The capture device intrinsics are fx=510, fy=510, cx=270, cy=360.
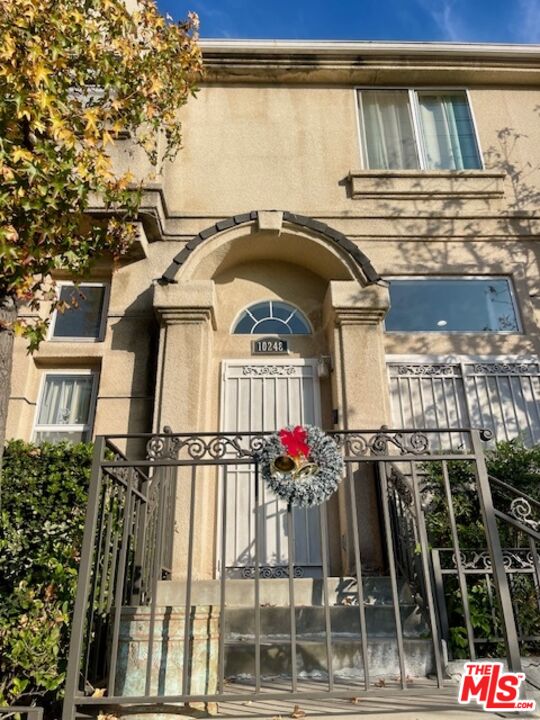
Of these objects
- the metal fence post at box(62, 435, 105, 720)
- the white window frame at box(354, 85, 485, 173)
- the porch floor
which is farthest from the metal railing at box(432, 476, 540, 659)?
the white window frame at box(354, 85, 485, 173)

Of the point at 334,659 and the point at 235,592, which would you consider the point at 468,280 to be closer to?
the point at 235,592

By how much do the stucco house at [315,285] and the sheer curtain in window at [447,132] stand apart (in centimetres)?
3

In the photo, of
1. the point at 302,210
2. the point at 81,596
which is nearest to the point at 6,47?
the point at 81,596

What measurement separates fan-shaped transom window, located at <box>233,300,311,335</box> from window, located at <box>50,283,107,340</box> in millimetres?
1793

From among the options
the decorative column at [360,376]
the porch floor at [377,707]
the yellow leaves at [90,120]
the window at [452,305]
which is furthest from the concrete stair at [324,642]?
the yellow leaves at [90,120]

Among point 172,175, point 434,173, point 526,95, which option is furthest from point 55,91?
point 526,95

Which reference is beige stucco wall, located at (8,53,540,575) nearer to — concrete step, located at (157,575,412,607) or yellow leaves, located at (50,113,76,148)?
concrete step, located at (157,575,412,607)

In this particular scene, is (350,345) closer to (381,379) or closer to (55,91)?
(381,379)

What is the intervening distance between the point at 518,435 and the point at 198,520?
13.0ft

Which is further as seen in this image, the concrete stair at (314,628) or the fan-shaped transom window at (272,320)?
the fan-shaped transom window at (272,320)

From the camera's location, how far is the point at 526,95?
8258 millimetres

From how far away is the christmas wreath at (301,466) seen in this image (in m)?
3.32

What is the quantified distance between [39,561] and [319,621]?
241cm

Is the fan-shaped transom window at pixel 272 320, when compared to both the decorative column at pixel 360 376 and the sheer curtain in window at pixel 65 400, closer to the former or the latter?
the decorative column at pixel 360 376
